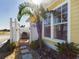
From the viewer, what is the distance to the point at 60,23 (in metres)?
10.0

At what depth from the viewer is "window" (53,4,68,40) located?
924 centimetres

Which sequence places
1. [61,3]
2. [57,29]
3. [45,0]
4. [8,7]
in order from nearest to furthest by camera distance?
[61,3] < [57,29] < [45,0] < [8,7]

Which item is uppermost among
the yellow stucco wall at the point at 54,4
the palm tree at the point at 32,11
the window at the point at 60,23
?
the yellow stucco wall at the point at 54,4

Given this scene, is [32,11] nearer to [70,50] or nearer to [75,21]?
[75,21]

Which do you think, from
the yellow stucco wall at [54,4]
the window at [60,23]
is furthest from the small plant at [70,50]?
the yellow stucco wall at [54,4]

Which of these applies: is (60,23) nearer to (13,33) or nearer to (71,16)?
(71,16)

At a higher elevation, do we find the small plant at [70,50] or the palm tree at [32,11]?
the palm tree at [32,11]

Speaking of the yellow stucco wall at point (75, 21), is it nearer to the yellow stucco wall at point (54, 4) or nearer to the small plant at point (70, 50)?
the small plant at point (70, 50)

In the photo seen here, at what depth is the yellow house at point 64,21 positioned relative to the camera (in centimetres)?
768

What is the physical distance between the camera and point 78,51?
23.8 ft

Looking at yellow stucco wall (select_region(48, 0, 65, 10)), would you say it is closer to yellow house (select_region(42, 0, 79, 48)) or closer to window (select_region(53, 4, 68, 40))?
yellow house (select_region(42, 0, 79, 48))

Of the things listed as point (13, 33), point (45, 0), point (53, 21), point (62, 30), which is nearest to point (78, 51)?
point (62, 30)

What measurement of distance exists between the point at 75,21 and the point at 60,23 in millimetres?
2407

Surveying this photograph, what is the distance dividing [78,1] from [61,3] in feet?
6.99
